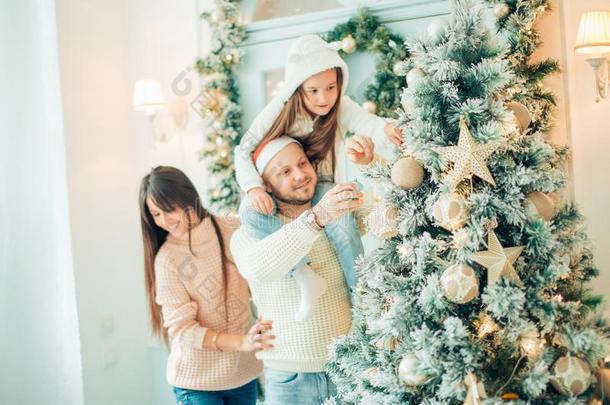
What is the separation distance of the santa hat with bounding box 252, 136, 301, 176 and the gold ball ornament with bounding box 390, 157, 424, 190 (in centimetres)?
53

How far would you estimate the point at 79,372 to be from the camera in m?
2.50

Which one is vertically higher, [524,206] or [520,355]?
[524,206]

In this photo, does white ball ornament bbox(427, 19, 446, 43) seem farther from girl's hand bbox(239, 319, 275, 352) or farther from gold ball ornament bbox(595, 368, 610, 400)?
girl's hand bbox(239, 319, 275, 352)

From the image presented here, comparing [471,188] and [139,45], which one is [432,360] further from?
[139,45]

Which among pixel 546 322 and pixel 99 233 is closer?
pixel 546 322

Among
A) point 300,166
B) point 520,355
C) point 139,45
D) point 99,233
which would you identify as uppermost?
point 139,45

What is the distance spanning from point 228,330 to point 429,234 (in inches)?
39.8

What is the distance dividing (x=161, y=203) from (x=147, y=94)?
0.96m

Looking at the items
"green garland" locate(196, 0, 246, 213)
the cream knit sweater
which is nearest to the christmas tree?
the cream knit sweater

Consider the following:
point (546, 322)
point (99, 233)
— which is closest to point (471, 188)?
point (546, 322)

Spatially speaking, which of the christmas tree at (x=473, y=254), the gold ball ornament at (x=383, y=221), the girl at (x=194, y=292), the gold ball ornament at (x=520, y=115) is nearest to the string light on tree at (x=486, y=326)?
the christmas tree at (x=473, y=254)

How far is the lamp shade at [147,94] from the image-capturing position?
8.69 feet

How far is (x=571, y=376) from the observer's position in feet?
3.23

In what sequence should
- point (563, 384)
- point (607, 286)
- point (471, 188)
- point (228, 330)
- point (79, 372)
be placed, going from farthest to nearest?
point (79, 372) < point (607, 286) < point (228, 330) < point (471, 188) < point (563, 384)
